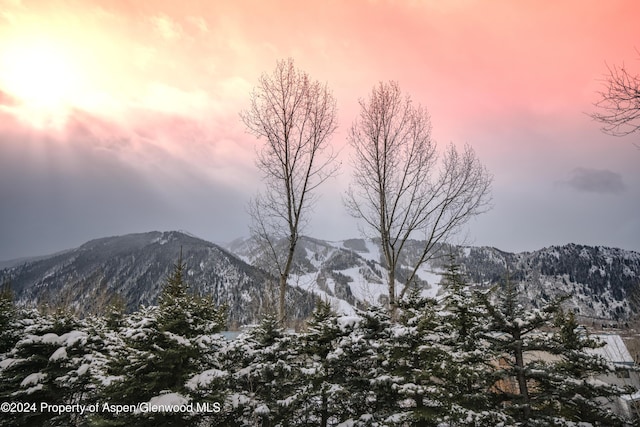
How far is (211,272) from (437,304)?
19151 centimetres

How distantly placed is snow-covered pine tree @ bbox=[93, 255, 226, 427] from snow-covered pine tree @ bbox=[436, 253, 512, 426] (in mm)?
6177

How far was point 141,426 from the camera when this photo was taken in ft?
24.9

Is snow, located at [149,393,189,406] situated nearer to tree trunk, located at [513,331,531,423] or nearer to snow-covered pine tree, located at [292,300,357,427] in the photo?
snow-covered pine tree, located at [292,300,357,427]

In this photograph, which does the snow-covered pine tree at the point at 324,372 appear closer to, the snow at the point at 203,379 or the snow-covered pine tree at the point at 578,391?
the snow at the point at 203,379

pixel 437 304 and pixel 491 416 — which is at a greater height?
pixel 437 304

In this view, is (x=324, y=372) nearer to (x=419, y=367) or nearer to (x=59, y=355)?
(x=419, y=367)

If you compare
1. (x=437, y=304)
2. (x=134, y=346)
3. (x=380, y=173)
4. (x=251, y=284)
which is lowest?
(x=251, y=284)

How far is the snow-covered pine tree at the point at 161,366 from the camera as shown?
7.82m

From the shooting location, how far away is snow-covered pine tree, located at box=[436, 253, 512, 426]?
24.1 feet

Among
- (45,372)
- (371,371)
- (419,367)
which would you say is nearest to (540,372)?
(419,367)

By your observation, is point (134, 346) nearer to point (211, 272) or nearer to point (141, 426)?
point (141, 426)

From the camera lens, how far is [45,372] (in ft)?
35.0

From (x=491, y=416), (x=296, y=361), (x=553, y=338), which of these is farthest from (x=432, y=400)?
(x=296, y=361)

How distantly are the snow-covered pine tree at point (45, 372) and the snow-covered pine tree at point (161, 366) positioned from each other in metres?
2.65
